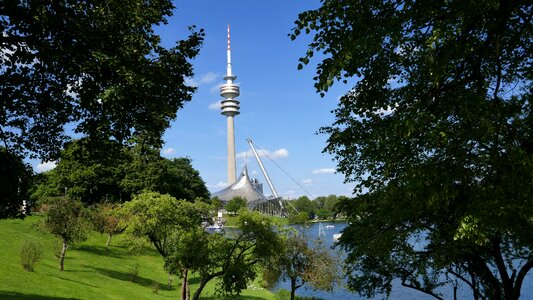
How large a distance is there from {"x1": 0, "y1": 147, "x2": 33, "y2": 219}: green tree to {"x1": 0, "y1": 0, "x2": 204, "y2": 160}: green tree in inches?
17.3

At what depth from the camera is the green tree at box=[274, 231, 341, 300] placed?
2816cm

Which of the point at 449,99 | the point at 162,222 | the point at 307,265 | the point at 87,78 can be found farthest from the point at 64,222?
the point at 449,99

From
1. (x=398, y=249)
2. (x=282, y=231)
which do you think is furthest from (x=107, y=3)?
(x=282, y=231)

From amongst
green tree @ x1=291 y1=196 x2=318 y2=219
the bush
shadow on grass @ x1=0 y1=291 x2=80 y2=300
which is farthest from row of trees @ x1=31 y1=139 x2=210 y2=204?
green tree @ x1=291 y1=196 x2=318 y2=219

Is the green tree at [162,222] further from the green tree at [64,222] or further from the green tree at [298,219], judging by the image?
the green tree at [298,219]

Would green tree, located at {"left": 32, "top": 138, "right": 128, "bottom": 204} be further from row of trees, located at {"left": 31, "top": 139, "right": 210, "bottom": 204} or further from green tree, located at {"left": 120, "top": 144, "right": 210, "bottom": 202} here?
green tree, located at {"left": 120, "top": 144, "right": 210, "bottom": 202}

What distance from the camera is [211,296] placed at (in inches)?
1171

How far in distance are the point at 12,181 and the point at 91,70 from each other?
4834 mm

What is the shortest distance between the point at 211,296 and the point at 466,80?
25.3 m

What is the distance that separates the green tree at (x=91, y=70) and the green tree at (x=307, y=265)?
18158 mm

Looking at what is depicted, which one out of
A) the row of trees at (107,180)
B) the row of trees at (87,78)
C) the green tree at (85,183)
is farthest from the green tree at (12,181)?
the green tree at (85,183)

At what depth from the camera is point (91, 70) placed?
34.2ft

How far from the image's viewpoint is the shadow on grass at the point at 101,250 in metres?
40.8

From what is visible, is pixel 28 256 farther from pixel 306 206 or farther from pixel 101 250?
pixel 306 206
